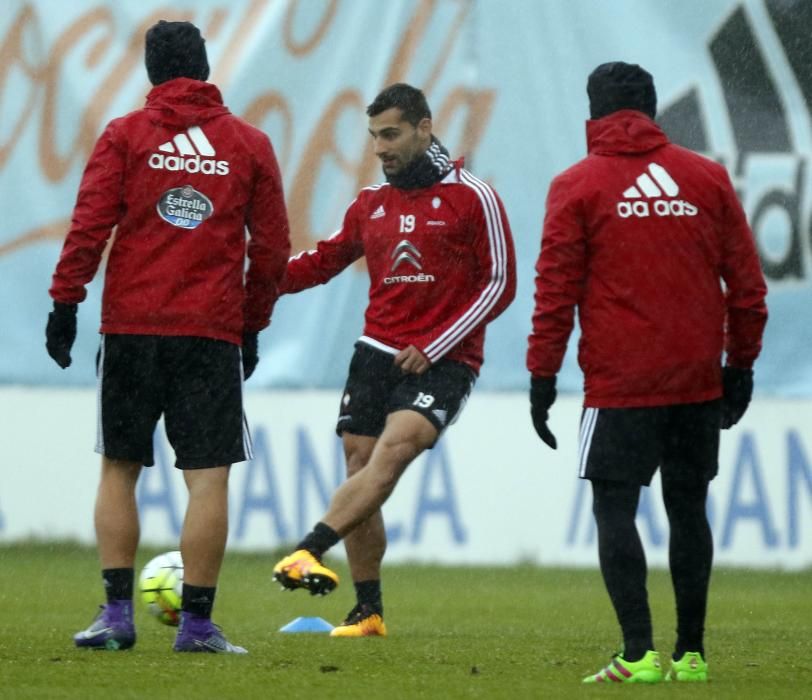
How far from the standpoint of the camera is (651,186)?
19.5 ft

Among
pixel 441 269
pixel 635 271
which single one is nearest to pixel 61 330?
pixel 441 269

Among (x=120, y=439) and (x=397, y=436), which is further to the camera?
(x=397, y=436)

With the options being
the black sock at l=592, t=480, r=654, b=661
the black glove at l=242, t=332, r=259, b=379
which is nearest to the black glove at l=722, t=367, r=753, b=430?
the black sock at l=592, t=480, r=654, b=661

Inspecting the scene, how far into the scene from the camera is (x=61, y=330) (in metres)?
6.55

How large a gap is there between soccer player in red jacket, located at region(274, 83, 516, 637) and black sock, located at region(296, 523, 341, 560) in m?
0.72

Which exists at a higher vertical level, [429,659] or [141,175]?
[141,175]

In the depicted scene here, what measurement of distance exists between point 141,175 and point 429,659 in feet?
6.11

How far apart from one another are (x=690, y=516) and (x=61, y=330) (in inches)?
84.5

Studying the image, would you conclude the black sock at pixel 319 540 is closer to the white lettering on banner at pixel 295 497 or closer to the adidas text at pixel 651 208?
the adidas text at pixel 651 208

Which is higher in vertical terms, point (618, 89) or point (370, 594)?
point (618, 89)

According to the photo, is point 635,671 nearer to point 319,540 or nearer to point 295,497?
point 319,540

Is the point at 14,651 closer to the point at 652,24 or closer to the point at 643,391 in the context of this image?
the point at 643,391

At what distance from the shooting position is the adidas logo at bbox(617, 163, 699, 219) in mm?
5902

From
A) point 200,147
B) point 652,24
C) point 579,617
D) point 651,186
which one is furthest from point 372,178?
point 651,186
